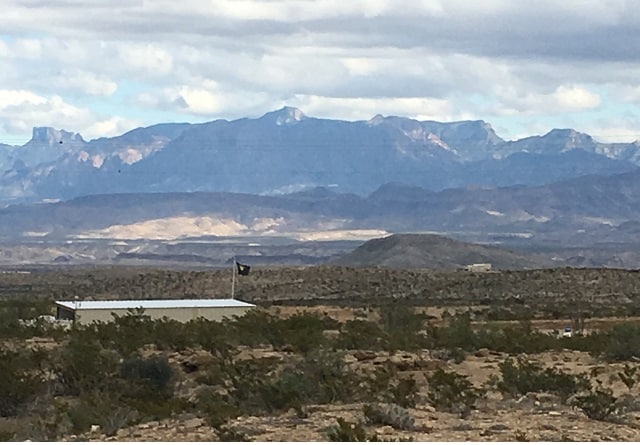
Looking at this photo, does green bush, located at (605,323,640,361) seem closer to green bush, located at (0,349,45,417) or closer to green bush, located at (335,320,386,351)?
green bush, located at (335,320,386,351)

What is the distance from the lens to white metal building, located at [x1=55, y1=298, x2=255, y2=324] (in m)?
53.0

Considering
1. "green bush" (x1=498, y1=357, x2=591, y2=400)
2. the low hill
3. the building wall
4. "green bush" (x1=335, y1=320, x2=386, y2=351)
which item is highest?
"green bush" (x1=498, y1=357, x2=591, y2=400)

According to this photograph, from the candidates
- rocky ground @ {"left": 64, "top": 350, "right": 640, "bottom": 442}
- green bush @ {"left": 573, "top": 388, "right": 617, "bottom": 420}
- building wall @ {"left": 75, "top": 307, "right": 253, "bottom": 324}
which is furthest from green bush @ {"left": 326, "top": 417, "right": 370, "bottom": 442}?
building wall @ {"left": 75, "top": 307, "right": 253, "bottom": 324}

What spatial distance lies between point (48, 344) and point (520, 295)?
183 ft


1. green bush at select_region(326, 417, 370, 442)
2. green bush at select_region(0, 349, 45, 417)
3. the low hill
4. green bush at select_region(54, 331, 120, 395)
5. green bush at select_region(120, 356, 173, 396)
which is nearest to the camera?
green bush at select_region(326, 417, 370, 442)

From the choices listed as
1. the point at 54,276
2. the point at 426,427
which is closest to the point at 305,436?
the point at 426,427

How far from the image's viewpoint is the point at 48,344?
39.5 m

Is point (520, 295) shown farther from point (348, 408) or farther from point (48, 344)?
point (348, 408)

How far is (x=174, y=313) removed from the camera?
53.8m

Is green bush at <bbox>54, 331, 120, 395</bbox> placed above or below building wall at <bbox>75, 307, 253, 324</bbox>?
above

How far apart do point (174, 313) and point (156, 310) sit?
92 centimetres

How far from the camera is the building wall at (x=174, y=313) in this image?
52.8 meters

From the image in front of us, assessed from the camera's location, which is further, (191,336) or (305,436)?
(191,336)

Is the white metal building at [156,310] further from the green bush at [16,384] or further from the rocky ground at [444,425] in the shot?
the rocky ground at [444,425]
